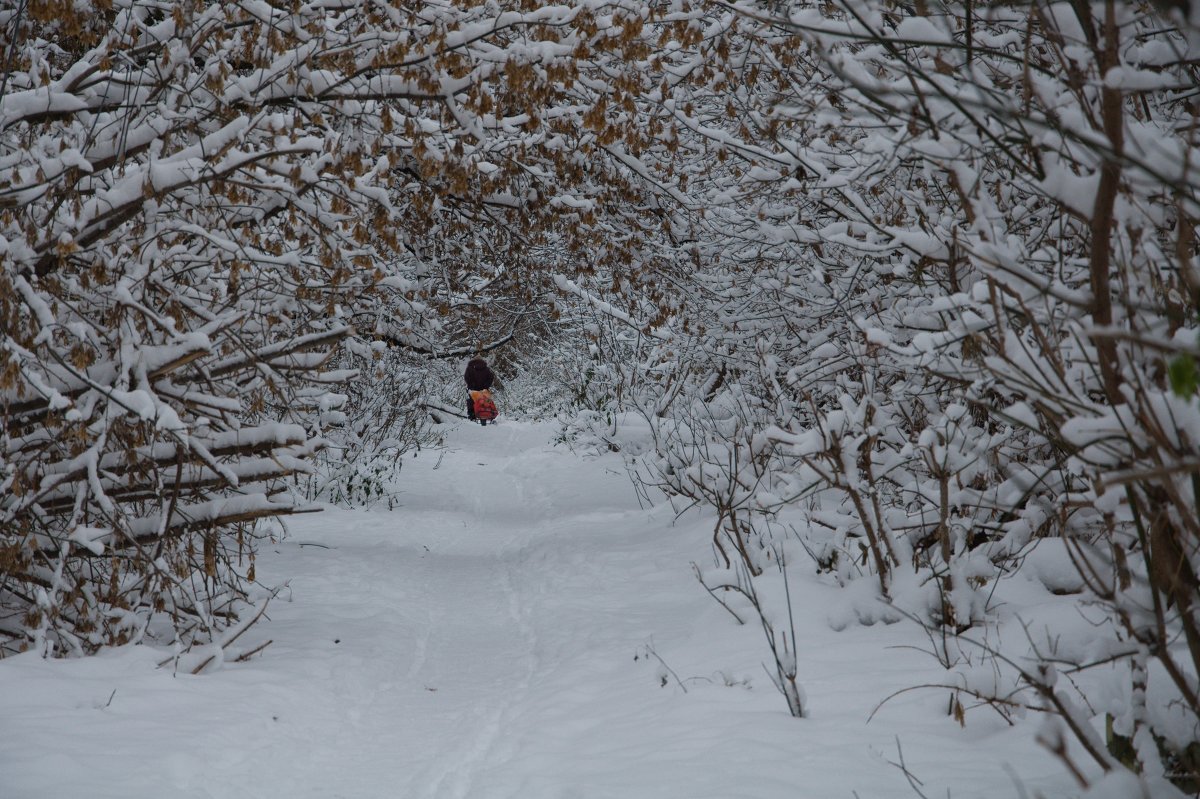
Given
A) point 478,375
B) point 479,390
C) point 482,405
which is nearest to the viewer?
point 478,375

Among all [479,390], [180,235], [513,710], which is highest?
[180,235]

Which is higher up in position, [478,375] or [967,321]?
[967,321]

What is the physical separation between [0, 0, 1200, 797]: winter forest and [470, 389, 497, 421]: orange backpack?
1911cm

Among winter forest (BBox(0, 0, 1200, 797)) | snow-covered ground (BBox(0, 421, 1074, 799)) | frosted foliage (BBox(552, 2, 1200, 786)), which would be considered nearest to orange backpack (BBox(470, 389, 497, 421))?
frosted foliage (BBox(552, 2, 1200, 786))

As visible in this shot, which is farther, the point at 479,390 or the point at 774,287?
the point at 479,390

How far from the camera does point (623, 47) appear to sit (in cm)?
591

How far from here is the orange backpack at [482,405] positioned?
27.3m

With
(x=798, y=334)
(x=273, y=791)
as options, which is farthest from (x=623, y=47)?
(x=273, y=791)

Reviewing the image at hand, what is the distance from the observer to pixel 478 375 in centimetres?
2544

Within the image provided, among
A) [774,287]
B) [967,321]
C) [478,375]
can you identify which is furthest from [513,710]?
[478,375]

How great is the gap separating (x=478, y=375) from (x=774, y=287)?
61.9ft

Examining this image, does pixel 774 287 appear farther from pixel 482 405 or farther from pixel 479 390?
pixel 482 405

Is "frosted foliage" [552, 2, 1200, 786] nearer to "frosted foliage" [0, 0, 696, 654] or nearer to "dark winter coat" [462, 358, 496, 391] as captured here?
"frosted foliage" [0, 0, 696, 654]

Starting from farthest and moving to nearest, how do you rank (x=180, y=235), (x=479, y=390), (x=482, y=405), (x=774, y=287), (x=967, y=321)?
(x=482, y=405)
(x=479, y=390)
(x=774, y=287)
(x=180, y=235)
(x=967, y=321)
